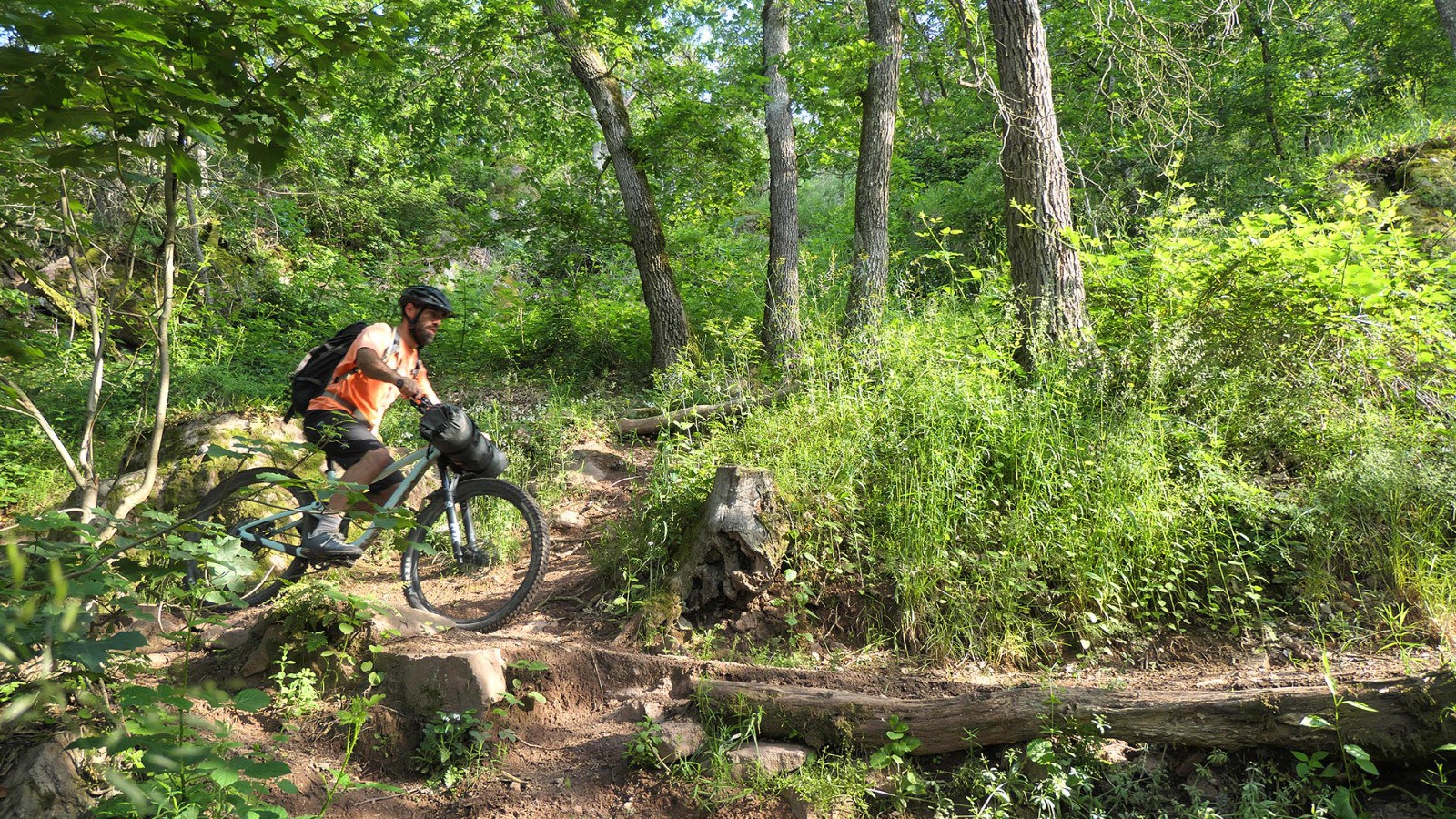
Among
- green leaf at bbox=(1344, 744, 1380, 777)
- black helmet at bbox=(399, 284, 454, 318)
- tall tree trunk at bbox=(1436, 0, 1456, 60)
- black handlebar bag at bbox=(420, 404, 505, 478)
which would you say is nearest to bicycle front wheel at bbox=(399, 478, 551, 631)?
black handlebar bag at bbox=(420, 404, 505, 478)

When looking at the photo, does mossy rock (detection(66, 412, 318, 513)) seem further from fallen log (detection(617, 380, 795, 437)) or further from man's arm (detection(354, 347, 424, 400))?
fallen log (detection(617, 380, 795, 437))

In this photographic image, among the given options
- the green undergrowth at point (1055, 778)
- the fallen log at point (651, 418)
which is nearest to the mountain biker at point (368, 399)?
the fallen log at point (651, 418)

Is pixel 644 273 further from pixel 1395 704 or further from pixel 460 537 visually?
pixel 1395 704

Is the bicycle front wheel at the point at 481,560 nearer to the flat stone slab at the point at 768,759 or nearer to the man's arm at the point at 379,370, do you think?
the man's arm at the point at 379,370

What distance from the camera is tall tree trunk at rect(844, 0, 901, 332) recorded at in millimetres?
8211

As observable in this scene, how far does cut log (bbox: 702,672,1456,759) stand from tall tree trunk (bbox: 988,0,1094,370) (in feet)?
9.08

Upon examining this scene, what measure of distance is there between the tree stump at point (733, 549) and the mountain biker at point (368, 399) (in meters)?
1.89

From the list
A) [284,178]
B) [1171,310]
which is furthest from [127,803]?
[284,178]

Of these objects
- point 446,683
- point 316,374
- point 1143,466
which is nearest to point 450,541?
point 316,374

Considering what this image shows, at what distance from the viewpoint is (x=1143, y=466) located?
156 inches

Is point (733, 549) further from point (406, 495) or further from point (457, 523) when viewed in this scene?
point (406, 495)

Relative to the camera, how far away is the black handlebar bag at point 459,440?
4.45 meters

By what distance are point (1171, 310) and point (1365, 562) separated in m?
1.78

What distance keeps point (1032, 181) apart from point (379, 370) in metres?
4.51
